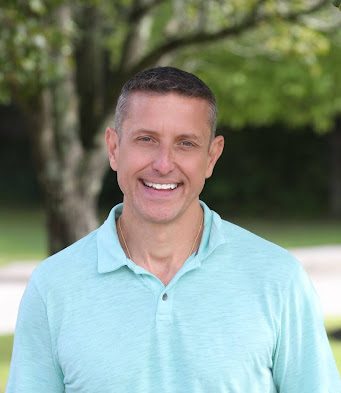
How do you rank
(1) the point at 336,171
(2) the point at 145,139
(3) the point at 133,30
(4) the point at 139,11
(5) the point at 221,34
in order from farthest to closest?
(1) the point at 336,171 → (3) the point at 133,30 → (4) the point at 139,11 → (5) the point at 221,34 → (2) the point at 145,139

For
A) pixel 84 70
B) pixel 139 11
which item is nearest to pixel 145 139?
pixel 139 11

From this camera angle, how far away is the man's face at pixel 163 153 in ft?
9.86

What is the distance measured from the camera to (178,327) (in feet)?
9.62

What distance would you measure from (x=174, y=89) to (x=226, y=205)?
33.0 meters

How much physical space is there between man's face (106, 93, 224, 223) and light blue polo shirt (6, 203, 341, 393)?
0.47 ft

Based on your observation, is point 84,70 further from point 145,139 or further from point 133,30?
point 145,139

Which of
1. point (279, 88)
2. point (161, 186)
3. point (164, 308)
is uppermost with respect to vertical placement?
point (279, 88)

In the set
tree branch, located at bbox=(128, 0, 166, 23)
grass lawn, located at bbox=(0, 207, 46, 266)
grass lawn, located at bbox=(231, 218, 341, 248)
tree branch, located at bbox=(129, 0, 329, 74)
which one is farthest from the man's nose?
grass lawn, located at bbox=(231, 218, 341, 248)

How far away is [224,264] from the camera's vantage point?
3.05 meters

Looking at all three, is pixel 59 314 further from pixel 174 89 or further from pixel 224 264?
pixel 174 89

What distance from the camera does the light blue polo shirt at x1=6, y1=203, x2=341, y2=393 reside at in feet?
9.59

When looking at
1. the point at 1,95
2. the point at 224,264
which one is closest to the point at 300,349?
the point at 224,264

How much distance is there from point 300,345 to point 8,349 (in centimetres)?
770

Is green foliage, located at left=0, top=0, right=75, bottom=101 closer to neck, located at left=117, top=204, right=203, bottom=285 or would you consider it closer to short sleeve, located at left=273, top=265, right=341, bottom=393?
neck, located at left=117, top=204, right=203, bottom=285
